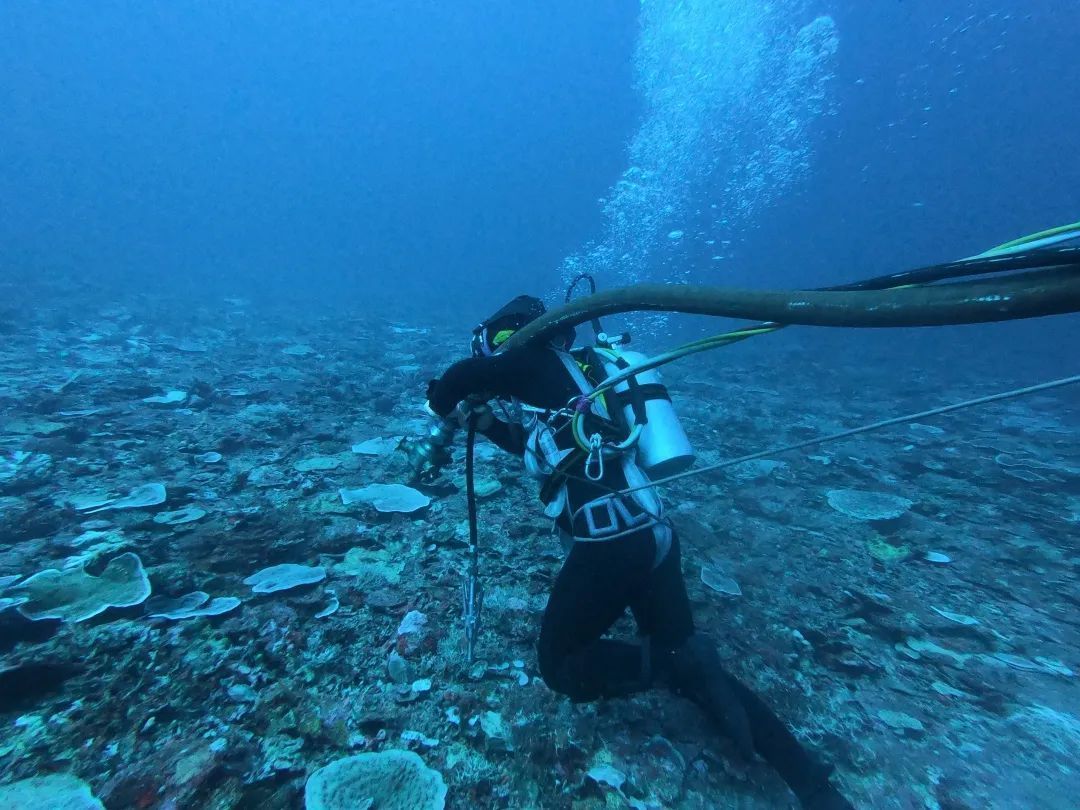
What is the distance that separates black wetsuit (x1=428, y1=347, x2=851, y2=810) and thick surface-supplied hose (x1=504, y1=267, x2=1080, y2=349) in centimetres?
120

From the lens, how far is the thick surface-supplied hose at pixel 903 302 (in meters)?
1.12

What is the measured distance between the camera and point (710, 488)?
6484 millimetres

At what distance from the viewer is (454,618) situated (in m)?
3.68

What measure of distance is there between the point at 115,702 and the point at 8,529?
9.20 feet

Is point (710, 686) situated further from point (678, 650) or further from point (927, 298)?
point (927, 298)

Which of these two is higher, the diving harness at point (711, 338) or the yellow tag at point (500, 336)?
the yellow tag at point (500, 336)

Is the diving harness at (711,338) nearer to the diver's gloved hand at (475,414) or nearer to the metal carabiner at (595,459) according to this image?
the metal carabiner at (595,459)

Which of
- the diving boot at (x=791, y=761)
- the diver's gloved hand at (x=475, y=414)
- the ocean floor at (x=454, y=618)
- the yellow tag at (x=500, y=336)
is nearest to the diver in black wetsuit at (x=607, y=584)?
the diving boot at (x=791, y=761)

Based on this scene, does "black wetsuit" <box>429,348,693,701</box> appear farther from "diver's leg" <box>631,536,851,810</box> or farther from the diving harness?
the diving harness

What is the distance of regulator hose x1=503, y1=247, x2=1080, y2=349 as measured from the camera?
44.1 inches

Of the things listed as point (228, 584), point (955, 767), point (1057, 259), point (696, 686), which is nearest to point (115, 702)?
point (228, 584)

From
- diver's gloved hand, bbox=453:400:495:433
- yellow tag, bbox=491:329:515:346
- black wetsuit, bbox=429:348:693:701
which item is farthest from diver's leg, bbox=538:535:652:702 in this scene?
yellow tag, bbox=491:329:515:346

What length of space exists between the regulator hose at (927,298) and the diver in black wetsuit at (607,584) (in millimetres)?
1225

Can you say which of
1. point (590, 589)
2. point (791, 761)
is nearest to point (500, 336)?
point (590, 589)
